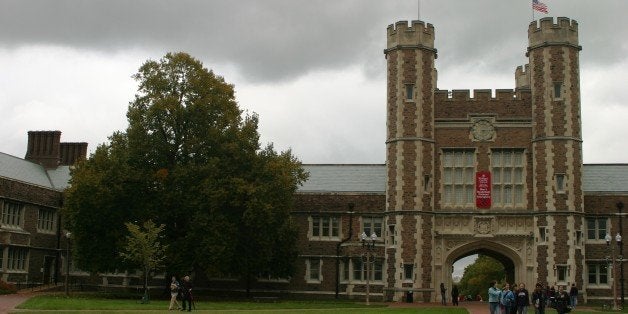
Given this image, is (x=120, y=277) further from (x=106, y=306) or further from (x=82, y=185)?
(x=106, y=306)

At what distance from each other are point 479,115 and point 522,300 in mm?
17977

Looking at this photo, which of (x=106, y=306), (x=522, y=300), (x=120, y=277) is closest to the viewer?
(x=522, y=300)

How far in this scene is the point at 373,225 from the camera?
147 feet

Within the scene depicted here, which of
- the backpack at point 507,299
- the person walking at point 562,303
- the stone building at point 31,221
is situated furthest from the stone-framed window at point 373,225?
the backpack at point 507,299

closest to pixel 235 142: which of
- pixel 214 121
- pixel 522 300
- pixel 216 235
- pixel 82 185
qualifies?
pixel 214 121

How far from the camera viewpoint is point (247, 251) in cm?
3903

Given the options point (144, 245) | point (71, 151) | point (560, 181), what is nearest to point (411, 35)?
point (560, 181)

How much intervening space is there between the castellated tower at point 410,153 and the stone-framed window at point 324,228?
4.45 m

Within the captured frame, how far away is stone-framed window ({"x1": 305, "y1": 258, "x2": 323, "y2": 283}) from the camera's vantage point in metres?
45.1

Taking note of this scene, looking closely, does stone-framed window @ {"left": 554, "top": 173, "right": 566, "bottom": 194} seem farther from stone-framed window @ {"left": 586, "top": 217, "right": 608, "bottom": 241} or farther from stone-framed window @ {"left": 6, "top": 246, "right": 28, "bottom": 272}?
stone-framed window @ {"left": 6, "top": 246, "right": 28, "bottom": 272}

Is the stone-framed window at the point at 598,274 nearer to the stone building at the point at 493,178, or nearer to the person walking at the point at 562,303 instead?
the stone building at the point at 493,178

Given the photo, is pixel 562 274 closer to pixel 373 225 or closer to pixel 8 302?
pixel 373 225

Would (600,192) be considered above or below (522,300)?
above

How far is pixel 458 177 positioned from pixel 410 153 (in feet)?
9.42
